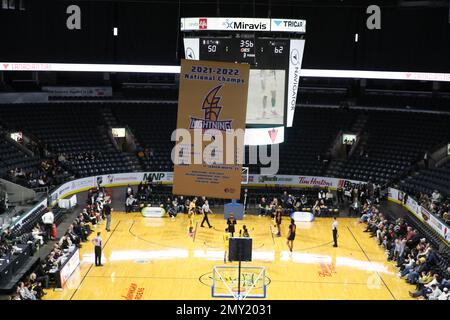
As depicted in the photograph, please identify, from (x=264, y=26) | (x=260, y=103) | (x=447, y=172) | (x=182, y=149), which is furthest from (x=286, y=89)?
(x=182, y=149)

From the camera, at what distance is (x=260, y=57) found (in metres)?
24.8

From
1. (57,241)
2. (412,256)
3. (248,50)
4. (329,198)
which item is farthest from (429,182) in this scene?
(57,241)

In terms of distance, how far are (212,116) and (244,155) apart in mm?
16775

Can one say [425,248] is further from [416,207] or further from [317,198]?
[317,198]

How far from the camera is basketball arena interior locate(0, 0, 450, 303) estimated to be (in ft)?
68.5

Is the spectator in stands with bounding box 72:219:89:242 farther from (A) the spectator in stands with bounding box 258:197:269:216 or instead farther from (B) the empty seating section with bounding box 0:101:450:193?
(A) the spectator in stands with bounding box 258:197:269:216

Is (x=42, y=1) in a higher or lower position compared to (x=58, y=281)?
higher

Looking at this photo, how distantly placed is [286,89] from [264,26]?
2971 millimetres

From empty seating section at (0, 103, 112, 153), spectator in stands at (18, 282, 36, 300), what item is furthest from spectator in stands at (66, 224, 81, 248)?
empty seating section at (0, 103, 112, 153)

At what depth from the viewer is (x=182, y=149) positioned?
9.94 meters

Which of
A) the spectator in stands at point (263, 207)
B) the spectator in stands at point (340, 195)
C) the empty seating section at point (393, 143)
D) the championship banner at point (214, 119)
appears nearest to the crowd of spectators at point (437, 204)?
the spectator in stands at point (340, 195)

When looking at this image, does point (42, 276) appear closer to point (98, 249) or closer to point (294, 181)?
point (98, 249)

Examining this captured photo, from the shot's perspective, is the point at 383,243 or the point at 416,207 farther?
the point at 416,207

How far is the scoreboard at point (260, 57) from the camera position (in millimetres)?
24219
